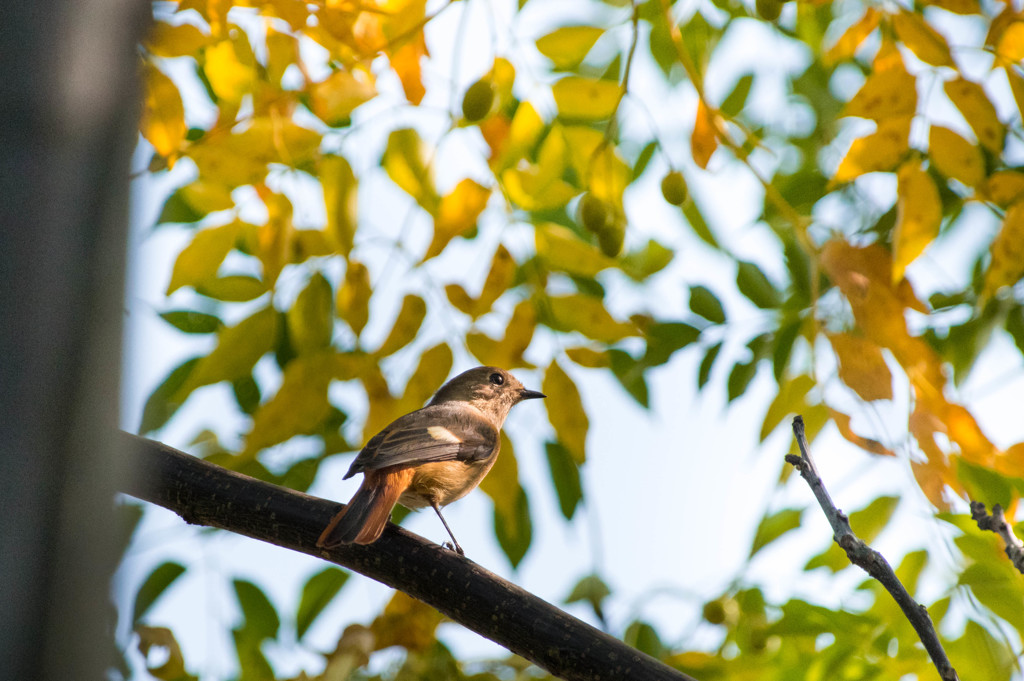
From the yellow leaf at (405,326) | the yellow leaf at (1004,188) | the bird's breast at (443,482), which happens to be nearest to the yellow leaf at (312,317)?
the yellow leaf at (405,326)

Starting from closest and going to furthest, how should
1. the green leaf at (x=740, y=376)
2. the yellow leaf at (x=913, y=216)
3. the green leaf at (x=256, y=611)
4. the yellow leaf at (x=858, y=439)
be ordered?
the yellow leaf at (x=858, y=439) < the yellow leaf at (x=913, y=216) < the green leaf at (x=740, y=376) < the green leaf at (x=256, y=611)

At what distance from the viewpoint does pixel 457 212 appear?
2527 mm

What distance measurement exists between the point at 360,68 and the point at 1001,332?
7.25 ft

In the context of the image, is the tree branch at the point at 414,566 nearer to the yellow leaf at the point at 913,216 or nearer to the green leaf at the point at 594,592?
the green leaf at the point at 594,592

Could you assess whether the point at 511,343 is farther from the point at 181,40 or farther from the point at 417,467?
the point at 181,40

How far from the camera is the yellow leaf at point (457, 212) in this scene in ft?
8.24

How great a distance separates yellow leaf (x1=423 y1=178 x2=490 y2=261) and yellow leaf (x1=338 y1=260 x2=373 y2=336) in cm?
25

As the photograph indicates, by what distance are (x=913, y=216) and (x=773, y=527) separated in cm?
104

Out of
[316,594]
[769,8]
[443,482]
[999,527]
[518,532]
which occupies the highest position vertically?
[769,8]

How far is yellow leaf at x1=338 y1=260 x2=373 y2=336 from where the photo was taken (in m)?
2.66

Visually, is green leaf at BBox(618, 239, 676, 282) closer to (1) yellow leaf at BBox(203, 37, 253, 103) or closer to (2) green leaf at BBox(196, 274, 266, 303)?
(2) green leaf at BBox(196, 274, 266, 303)

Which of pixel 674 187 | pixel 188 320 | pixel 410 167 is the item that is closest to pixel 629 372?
pixel 674 187

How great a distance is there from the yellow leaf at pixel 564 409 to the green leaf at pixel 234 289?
0.92 m

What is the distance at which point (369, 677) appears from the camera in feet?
→ 8.77
